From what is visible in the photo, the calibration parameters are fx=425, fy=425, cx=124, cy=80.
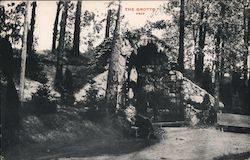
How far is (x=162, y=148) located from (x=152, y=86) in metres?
8.49

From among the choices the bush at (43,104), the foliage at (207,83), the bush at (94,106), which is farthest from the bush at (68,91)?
the foliage at (207,83)

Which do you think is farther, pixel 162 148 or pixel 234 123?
pixel 234 123

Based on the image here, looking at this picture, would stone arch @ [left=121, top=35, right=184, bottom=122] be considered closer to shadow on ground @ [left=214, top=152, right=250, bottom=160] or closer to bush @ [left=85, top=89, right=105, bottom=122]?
bush @ [left=85, top=89, right=105, bottom=122]

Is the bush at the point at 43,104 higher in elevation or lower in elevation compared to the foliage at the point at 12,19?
→ lower

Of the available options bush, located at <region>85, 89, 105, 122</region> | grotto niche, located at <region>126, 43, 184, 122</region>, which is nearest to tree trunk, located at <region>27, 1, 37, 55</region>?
bush, located at <region>85, 89, 105, 122</region>

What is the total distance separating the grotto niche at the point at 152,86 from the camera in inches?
995

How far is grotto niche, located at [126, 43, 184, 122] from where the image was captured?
25.3 metres

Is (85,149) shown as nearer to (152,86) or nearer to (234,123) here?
(234,123)

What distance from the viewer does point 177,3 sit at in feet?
88.5

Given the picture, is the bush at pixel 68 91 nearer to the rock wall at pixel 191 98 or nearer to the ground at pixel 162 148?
the ground at pixel 162 148

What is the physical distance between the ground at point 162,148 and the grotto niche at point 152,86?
494 cm

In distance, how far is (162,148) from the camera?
58.3ft

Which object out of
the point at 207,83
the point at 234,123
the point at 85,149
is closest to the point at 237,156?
the point at 234,123

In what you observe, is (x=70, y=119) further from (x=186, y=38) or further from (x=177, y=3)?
(x=186, y=38)
